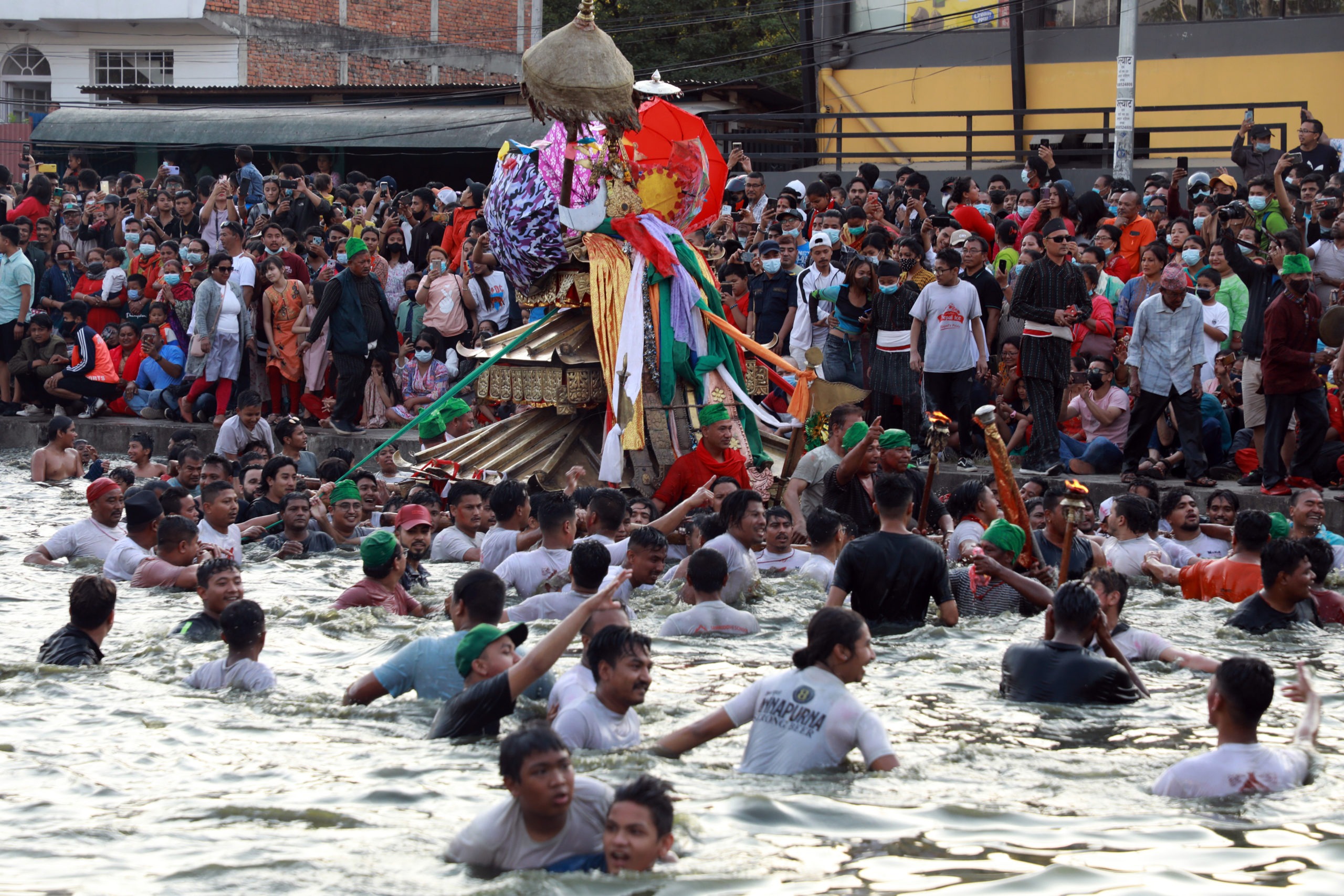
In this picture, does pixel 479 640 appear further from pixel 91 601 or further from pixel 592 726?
pixel 91 601

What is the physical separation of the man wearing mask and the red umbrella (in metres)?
4.28

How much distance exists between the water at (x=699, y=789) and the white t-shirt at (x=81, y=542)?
7.16 feet

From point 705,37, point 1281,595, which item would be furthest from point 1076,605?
point 705,37

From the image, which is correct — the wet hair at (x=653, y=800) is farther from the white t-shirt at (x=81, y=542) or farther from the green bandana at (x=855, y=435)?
the white t-shirt at (x=81, y=542)

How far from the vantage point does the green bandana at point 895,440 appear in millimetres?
10352

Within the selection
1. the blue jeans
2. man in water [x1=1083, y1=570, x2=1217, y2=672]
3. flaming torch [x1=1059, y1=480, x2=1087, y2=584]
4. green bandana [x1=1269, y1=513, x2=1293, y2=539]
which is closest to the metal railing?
the blue jeans

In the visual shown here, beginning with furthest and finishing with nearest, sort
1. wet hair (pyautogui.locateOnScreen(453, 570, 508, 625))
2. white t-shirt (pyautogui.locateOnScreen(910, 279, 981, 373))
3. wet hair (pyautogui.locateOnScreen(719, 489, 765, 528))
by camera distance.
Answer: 1. white t-shirt (pyautogui.locateOnScreen(910, 279, 981, 373))
2. wet hair (pyautogui.locateOnScreen(719, 489, 765, 528))
3. wet hair (pyautogui.locateOnScreen(453, 570, 508, 625))

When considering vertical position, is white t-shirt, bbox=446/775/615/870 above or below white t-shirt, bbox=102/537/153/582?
below

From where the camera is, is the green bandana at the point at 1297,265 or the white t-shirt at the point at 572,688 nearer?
the white t-shirt at the point at 572,688

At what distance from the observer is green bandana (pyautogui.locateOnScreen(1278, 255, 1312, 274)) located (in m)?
11.9

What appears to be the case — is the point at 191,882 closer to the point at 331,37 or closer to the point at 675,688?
the point at 675,688

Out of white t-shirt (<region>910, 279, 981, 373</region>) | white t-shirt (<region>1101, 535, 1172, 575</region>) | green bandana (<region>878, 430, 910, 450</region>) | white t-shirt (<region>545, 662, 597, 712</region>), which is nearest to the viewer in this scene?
white t-shirt (<region>545, 662, 597, 712</region>)

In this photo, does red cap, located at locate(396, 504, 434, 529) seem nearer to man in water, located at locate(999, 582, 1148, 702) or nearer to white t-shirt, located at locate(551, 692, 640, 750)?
white t-shirt, located at locate(551, 692, 640, 750)

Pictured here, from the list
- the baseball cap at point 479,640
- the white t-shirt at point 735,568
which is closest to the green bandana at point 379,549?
the white t-shirt at point 735,568
